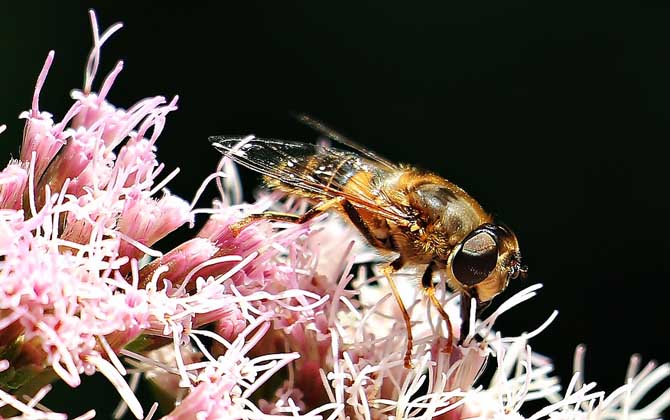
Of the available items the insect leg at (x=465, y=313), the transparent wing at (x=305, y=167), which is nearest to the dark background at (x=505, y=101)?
the transparent wing at (x=305, y=167)

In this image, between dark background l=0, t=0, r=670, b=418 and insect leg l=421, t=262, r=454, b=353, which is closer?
insect leg l=421, t=262, r=454, b=353

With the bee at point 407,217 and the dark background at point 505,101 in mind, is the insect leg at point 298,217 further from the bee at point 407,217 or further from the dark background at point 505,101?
the dark background at point 505,101

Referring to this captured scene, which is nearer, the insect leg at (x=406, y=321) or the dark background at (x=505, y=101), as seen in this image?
the insect leg at (x=406, y=321)

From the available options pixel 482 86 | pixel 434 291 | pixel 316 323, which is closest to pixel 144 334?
pixel 316 323

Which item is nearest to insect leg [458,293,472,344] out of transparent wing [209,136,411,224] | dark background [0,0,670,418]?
transparent wing [209,136,411,224]

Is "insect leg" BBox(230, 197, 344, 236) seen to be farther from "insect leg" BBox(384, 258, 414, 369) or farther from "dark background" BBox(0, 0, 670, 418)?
"dark background" BBox(0, 0, 670, 418)

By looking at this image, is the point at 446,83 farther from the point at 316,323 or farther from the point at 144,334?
the point at 144,334

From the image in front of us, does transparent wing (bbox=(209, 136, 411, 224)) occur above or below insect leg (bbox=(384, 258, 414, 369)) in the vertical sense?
above

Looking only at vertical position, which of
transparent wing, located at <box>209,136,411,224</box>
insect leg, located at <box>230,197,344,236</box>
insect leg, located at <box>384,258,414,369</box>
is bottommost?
insect leg, located at <box>384,258,414,369</box>
